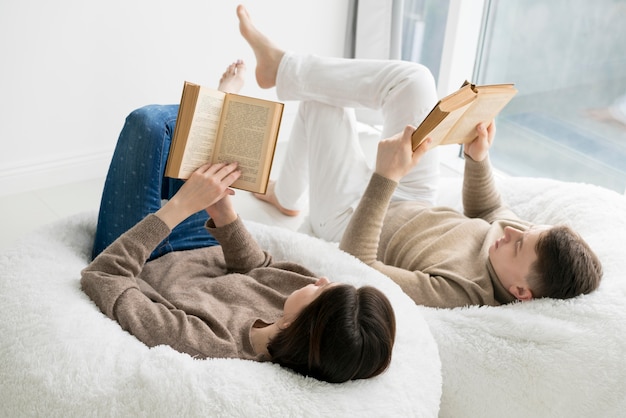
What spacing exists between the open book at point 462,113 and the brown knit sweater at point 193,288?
0.42 m

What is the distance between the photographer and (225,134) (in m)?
1.39

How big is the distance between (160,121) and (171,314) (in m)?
0.44

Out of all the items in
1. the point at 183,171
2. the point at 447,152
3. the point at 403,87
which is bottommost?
the point at 447,152

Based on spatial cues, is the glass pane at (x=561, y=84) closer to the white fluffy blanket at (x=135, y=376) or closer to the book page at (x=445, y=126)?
the book page at (x=445, y=126)

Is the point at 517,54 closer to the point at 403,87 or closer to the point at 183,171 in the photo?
the point at 403,87

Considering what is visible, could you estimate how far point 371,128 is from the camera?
309 cm

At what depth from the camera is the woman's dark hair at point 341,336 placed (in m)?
1.10

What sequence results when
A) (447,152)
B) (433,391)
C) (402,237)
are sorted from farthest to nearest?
(447,152), (402,237), (433,391)

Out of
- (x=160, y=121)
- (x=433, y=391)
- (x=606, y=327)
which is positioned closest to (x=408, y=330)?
(x=433, y=391)

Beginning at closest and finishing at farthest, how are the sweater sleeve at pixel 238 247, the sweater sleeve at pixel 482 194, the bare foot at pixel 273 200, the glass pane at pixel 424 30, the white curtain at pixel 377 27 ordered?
the sweater sleeve at pixel 238 247, the sweater sleeve at pixel 482 194, the bare foot at pixel 273 200, the white curtain at pixel 377 27, the glass pane at pixel 424 30

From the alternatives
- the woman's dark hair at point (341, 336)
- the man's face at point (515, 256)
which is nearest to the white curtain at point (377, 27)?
the man's face at point (515, 256)

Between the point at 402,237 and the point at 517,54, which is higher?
the point at 517,54

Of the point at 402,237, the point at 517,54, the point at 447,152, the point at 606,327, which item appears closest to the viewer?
the point at 606,327

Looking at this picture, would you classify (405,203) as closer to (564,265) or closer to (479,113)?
(479,113)
